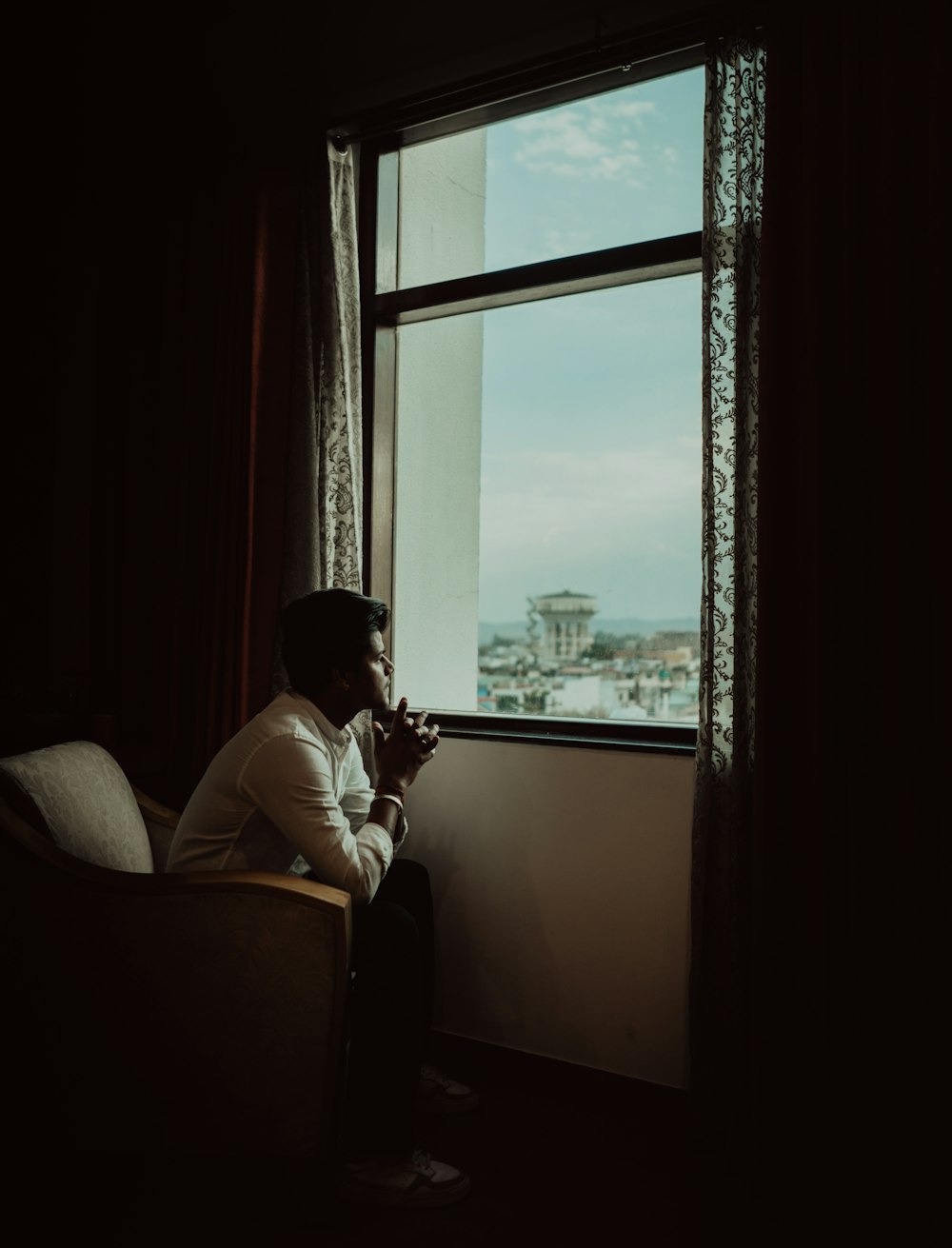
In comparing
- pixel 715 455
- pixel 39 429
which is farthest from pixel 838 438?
pixel 39 429

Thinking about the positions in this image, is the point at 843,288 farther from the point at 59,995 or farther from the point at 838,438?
the point at 59,995

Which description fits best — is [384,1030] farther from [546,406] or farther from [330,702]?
[546,406]

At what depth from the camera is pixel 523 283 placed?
2314 millimetres

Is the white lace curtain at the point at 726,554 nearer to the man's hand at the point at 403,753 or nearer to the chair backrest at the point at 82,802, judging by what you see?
the man's hand at the point at 403,753

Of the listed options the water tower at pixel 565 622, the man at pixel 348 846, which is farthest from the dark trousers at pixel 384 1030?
the water tower at pixel 565 622

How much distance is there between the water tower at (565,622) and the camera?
2373mm

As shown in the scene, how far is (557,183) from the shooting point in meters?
2.39

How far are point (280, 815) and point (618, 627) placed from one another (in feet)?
3.40

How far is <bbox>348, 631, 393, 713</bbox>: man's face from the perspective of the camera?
1.90m

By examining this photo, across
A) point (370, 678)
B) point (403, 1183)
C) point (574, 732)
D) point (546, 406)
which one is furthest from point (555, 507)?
point (403, 1183)

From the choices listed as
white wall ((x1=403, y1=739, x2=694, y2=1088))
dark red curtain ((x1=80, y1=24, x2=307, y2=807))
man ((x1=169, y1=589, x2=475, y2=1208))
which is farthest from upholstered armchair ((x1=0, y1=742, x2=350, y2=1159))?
dark red curtain ((x1=80, y1=24, x2=307, y2=807))

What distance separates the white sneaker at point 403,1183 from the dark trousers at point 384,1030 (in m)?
0.03

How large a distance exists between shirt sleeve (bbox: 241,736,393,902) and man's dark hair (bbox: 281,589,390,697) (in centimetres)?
20

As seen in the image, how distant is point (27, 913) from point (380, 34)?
2.13 metres
